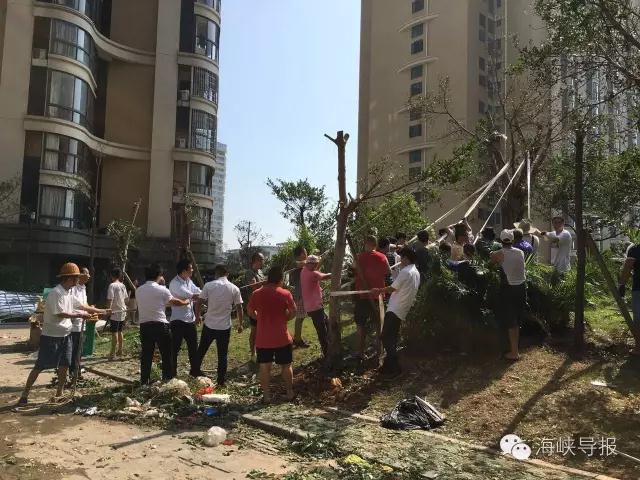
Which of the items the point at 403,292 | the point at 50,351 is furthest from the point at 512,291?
the point at 50,351

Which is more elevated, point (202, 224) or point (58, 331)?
point (202, 224)

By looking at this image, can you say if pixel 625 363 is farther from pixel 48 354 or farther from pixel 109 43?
pixel 109 43

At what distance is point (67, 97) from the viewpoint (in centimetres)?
2822

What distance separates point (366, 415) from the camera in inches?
259

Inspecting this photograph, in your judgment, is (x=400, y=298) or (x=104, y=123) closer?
(x=400, y=298)

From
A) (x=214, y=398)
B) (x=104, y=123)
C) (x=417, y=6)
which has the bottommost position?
(x=214, y=398)

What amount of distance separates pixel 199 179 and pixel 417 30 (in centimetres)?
2949

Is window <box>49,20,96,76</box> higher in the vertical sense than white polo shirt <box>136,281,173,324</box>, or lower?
higher

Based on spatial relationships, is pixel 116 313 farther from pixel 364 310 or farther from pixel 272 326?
pixel 364 310

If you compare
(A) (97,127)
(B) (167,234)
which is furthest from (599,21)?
Answer: (A) (97,127)

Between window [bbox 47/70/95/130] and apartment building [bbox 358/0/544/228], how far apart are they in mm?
23363

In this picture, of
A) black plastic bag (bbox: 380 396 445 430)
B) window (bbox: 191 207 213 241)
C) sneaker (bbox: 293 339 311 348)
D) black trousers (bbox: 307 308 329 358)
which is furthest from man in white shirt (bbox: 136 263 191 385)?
window (bbox: 191 207 213 241)

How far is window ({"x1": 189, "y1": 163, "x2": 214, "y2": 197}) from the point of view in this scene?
33.5m

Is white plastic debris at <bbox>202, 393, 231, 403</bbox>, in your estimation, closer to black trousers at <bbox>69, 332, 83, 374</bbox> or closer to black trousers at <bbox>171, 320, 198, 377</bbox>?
black trousers at <bbox>171, 320, 198, 377</bbox>
